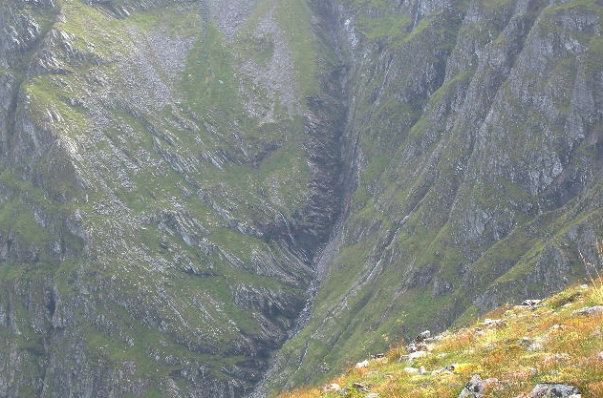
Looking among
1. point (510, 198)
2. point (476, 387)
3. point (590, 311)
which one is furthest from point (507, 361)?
point (510, 198)

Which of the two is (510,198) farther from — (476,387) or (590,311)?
(476,387)

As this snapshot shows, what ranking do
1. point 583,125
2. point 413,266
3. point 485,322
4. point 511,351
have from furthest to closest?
1. point 413,266
2. point 583,125
3. point 485,322
4. point 511,351

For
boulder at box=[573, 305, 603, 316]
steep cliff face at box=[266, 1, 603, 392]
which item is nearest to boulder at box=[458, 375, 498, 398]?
boulder at box=[573, 305, 603, 316]

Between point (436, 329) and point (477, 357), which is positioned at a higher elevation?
point (477, 357)

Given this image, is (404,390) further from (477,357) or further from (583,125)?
(583,125)

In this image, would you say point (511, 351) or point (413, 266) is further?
point (413, 266)

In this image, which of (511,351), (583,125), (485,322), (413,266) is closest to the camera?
(511,351)

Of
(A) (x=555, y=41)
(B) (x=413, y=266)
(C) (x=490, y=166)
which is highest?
(A) (x=555, y=41)

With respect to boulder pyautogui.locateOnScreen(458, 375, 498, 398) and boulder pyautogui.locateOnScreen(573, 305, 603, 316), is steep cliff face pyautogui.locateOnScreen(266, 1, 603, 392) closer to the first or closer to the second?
boulder pyautogui.locateOnScreen(573, 305, 603, 316)

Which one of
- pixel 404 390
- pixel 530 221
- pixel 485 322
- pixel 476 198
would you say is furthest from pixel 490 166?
pixel 404 390
